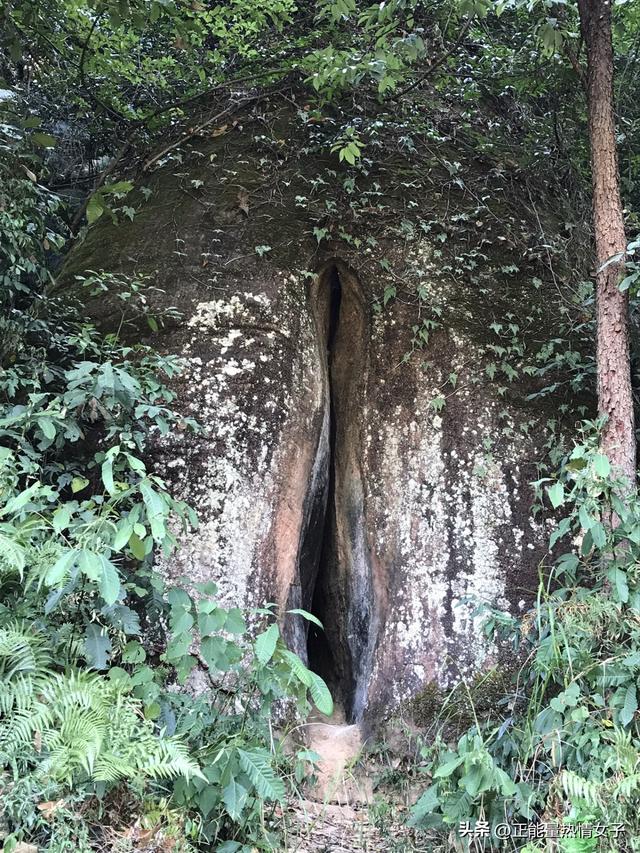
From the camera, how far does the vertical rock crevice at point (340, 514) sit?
5578 millimetres

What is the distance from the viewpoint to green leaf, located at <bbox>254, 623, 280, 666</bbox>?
9.41 feet

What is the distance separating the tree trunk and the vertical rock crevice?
217cm

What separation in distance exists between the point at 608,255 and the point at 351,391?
2454mm

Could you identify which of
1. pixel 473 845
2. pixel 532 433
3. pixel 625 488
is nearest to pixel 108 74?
pixel 532 433

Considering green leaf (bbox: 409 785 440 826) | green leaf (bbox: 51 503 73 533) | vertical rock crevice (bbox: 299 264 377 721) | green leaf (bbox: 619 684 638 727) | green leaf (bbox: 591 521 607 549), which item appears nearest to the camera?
green leaf (bbox: 51 503 73 533)

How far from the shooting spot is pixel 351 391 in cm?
613

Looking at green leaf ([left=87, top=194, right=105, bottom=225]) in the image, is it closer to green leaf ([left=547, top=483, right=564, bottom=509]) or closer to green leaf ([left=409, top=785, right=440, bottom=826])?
green leaf ([left=547, top=483, right=564, bottom=509])

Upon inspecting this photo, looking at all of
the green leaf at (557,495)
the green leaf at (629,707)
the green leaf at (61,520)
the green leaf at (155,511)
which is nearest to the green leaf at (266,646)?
the green leaf at (155,511)

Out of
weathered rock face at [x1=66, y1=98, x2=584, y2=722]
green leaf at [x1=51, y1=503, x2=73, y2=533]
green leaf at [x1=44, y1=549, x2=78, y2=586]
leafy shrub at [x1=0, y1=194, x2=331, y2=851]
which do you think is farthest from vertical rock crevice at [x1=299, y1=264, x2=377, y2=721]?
green leaf at [x1=44, y1=549, x2=78, y2=586]

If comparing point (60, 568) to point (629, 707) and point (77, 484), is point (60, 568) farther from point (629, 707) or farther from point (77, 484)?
point (629, 707)

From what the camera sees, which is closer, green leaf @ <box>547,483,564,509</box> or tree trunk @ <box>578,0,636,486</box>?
green leaf @ <box>547,483,564,509</box>

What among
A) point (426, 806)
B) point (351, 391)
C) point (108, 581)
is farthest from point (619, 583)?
point (351, 391)

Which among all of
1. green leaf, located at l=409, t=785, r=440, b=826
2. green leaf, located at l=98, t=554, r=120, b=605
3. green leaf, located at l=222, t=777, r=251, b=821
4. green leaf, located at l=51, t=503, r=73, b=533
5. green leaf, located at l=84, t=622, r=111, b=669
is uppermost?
green leaf, located at l=51, t=503, r=73, b=533

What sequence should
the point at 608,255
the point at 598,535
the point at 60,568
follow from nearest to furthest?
the point at 60,568
the point at 598,535
the point at 608,255
